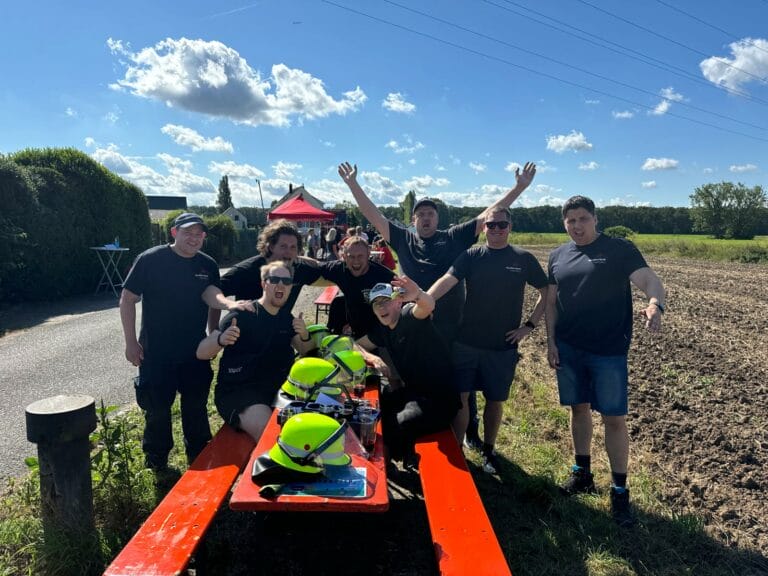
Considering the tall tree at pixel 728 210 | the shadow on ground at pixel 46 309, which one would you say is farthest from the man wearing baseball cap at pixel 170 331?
the tall tree at pixel 728 210

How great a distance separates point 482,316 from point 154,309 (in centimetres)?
260

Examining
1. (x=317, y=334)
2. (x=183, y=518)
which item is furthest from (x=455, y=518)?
(x=317, y=334)

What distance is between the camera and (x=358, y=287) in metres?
4.38

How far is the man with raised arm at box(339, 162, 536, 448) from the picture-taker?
13.7 feet

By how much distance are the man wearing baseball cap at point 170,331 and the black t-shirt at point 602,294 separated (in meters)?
2.45

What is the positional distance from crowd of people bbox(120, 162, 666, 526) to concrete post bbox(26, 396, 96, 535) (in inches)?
34.6

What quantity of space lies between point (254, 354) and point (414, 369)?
47.4 inches

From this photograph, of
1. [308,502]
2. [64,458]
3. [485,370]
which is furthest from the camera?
[485,370]

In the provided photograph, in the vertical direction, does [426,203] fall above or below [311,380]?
above

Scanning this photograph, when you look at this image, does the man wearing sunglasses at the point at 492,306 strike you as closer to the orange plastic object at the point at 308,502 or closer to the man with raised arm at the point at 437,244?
the man with raised arm at the point at 437,244

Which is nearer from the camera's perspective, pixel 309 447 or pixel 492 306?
pixel 309 447

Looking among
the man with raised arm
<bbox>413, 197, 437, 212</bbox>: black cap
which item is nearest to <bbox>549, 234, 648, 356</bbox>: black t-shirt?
the man with raised arm

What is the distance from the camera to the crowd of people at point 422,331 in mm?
3422

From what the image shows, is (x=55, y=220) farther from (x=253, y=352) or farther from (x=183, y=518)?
(x=183, y=518)
